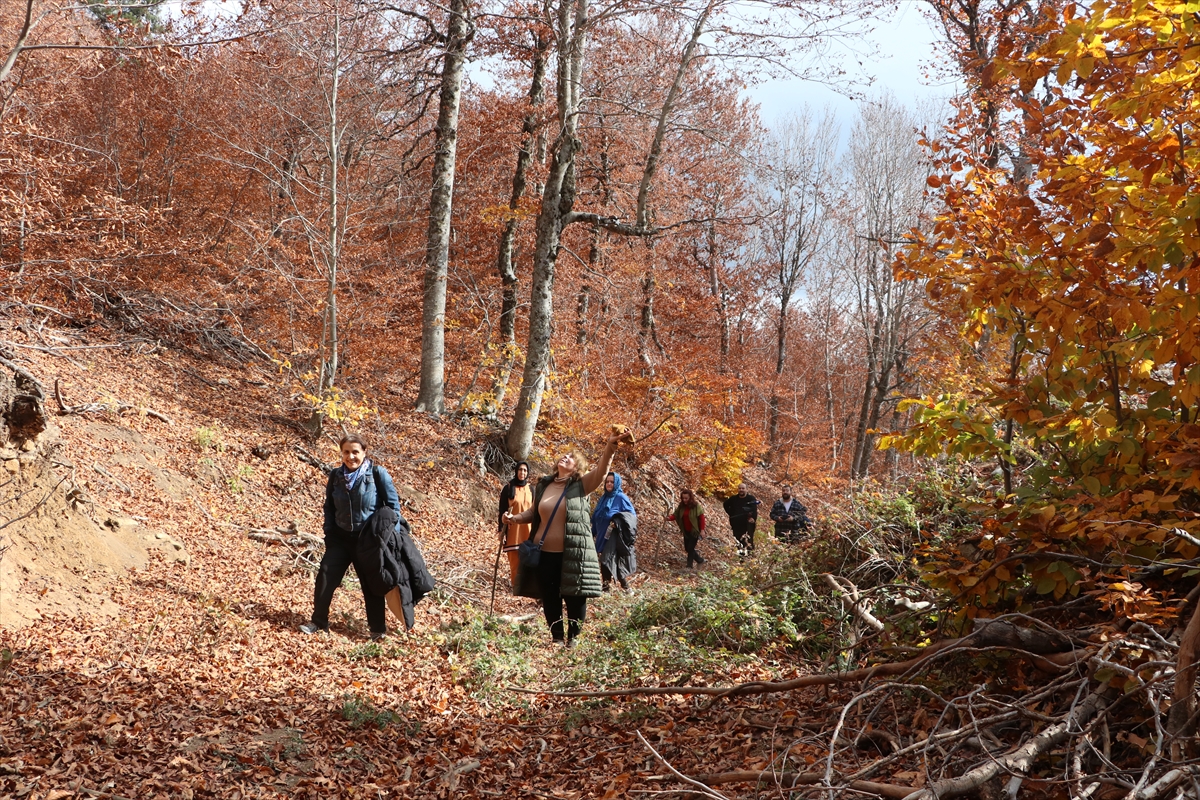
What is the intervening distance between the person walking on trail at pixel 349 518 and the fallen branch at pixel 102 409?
15.1 ft

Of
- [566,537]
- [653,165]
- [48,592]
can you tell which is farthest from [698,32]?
[48,592]

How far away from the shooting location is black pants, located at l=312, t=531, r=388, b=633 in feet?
23.2

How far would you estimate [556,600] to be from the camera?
747 cm

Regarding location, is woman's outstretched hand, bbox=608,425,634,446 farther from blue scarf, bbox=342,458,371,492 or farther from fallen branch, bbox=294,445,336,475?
fallen branch, bbox=294,445,336,475

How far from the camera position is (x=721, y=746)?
439cm

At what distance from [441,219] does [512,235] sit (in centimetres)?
337

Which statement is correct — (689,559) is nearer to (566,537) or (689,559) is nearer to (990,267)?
(566,537)

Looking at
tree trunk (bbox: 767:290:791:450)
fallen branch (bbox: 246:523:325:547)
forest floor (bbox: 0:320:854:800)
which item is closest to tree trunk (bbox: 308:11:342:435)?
forest floor (bbox: 0:320:854:800)

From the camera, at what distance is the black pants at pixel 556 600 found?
7.33 m

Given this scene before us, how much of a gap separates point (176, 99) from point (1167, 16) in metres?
17.2

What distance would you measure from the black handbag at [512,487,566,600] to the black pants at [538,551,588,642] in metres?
0.05

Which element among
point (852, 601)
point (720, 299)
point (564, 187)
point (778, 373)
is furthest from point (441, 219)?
point (778, 373)

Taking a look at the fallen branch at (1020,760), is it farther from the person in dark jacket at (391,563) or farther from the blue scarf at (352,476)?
the blue scarf at (352,476)

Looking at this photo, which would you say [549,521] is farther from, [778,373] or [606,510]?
[778,373]
